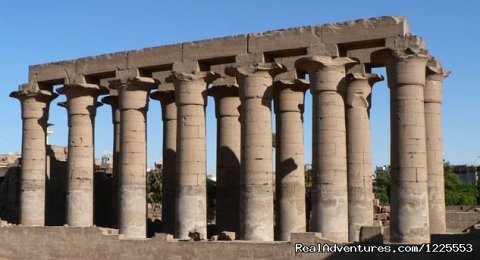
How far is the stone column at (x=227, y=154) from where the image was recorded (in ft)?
111

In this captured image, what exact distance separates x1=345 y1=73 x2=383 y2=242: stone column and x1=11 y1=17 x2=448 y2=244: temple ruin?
5 centimetres

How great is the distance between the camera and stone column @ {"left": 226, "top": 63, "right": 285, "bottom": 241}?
28.2 m

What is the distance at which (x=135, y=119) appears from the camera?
3231cm

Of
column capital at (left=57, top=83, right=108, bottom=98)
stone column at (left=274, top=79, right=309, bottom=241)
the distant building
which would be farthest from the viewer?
the distant building

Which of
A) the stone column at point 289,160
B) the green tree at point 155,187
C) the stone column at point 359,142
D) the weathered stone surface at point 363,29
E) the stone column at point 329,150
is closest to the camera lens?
the weathered stone surface at point 363,29

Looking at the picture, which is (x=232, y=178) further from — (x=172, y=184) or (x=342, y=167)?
(x=342, y=167)

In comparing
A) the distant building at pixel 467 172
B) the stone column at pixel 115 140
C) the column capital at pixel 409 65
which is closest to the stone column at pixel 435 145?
the column capital at pixel 409 65

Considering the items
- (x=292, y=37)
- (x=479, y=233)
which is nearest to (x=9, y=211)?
(x=292, y=37)

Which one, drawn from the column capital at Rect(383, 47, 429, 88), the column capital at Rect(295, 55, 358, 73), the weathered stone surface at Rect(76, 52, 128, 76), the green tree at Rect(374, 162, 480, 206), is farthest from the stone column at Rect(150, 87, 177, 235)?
the green tree at Rect(374, 162, 480, 206)

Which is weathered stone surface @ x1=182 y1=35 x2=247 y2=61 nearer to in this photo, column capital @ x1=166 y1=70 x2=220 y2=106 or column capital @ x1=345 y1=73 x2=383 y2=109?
column capital @ x1=166 y1=70 x2=220 y2=106

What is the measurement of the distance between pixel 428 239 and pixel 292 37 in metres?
9.05

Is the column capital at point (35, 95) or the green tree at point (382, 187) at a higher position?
the column capital at point (35, 95)

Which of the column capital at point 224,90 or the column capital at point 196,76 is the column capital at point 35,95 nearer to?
the column capital at point 224,90

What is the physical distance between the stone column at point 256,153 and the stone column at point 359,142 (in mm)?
3531
